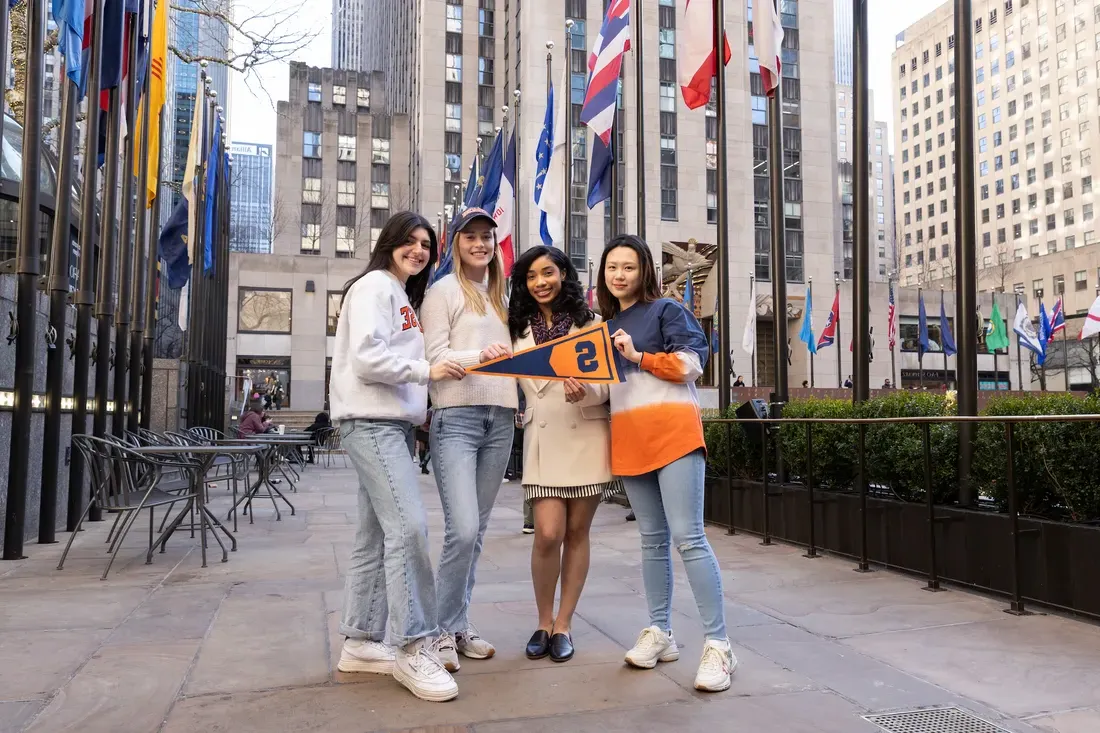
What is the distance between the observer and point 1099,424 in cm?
480

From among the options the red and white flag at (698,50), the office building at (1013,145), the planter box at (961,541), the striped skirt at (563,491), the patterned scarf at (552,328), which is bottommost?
the planter box at (961,541)

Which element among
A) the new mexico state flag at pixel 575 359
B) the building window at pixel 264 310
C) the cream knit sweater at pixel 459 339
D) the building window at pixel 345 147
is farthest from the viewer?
the building window at pixel 345 147

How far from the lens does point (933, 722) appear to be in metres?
3.17

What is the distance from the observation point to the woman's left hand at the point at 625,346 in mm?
3660

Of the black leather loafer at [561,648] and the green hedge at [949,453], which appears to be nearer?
the black leather loafer at [561,648]

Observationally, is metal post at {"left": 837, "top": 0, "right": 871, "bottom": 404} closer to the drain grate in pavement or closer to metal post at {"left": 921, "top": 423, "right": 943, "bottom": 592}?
metal post at {"left": 921, "top": 423, "right": 943, "bottom": 592}

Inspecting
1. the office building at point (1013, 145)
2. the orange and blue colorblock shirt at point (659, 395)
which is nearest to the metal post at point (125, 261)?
the orange and blue colorblock shirt at point (659, 395)

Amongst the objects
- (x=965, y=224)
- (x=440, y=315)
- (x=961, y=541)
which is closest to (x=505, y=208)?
(x=965, y=224)

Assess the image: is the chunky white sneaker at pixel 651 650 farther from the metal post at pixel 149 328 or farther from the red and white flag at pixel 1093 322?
the red and white flag at pixel 1093 322

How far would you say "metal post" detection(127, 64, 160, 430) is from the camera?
11.8 metres

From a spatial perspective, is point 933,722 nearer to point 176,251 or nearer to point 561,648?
point 561,648

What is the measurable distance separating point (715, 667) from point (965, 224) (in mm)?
4658

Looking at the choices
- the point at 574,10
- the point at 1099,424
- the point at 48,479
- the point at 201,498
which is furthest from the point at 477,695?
the point at 574,10

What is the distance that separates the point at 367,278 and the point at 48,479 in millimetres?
5643
